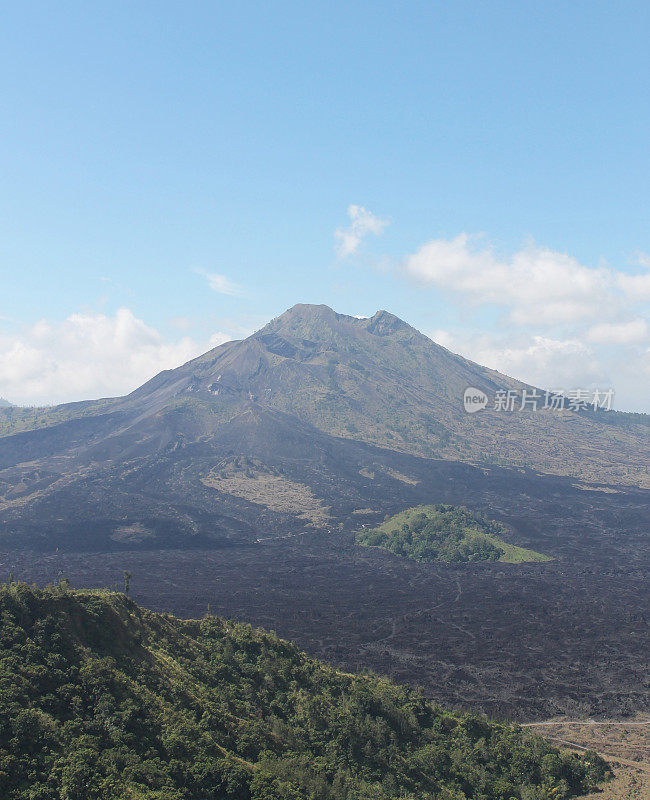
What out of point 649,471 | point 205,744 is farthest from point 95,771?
point 649,471

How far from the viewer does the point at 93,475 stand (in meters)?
138

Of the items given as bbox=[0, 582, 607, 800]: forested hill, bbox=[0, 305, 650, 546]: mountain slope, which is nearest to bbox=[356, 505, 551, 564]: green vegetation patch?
bbox=[0, 305, 650, 546]: mountain slope

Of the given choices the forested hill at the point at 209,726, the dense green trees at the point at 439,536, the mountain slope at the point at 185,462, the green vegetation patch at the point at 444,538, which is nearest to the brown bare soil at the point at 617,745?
the forested hill at the point at 209,726

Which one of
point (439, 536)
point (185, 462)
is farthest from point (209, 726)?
point (185, 462)

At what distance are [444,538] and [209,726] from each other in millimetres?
76080

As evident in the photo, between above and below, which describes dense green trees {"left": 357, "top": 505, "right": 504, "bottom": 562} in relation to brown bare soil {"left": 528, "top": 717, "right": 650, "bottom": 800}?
above

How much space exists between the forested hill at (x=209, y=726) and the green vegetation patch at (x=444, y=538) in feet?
195

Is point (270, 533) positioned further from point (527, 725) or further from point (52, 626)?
point (52, 626)

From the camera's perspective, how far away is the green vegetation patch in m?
94.7

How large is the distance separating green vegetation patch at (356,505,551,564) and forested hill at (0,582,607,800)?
59426 millimetres

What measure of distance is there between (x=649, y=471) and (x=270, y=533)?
420 feet

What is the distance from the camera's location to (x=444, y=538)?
98.2 meters

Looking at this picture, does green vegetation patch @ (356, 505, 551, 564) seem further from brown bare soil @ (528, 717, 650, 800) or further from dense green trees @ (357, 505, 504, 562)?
brown bare soil @ (528, 717, 650, 800)

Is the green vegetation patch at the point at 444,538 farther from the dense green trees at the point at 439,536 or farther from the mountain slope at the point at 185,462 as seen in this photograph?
the mountain slope at the point at 185,462
